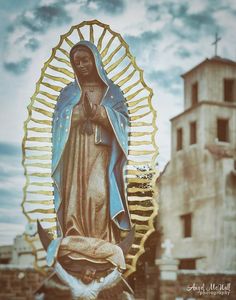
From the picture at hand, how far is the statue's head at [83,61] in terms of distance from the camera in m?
6.58

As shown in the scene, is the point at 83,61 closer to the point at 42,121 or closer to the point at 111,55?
the point at 111,55

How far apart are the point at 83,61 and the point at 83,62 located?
11 millimetres

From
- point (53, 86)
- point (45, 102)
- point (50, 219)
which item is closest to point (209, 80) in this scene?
point (53, 86)

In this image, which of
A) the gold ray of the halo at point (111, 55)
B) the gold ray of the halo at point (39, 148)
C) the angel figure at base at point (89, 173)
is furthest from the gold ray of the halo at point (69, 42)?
the gold ray of the halo at point (39, 148)

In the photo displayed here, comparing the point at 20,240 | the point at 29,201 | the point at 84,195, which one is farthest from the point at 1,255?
the point at 84,195

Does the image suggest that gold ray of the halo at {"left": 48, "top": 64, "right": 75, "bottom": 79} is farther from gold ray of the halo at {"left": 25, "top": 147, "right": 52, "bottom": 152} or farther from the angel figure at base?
gold ray of the halo at {"left": 25, "top": 147, "right": 52, "bottom": 152}

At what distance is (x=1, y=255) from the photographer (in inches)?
255

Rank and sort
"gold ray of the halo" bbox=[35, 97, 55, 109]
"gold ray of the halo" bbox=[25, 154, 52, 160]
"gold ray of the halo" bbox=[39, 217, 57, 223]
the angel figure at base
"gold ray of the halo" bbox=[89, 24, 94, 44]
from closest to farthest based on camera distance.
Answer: the angel figure at base → "gold ray of the halo" bbox=[39, 217, 57, 223] → "gold ray of the halo" bbox=[25, 154, 52, 160] → "gold ray of the halo" bbox=[35, 97, 55, 109] → "gold ray of the halo" bbox=[89, 24, 94, 44]

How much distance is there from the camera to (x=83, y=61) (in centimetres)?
659

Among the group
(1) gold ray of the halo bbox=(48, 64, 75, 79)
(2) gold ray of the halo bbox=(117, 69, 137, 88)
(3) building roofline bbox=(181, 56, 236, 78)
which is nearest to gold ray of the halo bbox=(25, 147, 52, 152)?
(1) gold ray of the halo bbox=(48, 64, 75, 79)

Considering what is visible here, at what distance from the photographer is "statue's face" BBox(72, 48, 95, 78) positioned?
21.6 ft

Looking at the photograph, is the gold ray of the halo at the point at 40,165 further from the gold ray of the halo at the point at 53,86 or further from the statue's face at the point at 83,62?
the statue's face at the point at 83,62

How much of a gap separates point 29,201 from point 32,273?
2.49 ft

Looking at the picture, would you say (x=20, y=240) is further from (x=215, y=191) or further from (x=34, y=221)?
(x=215, y=191)
